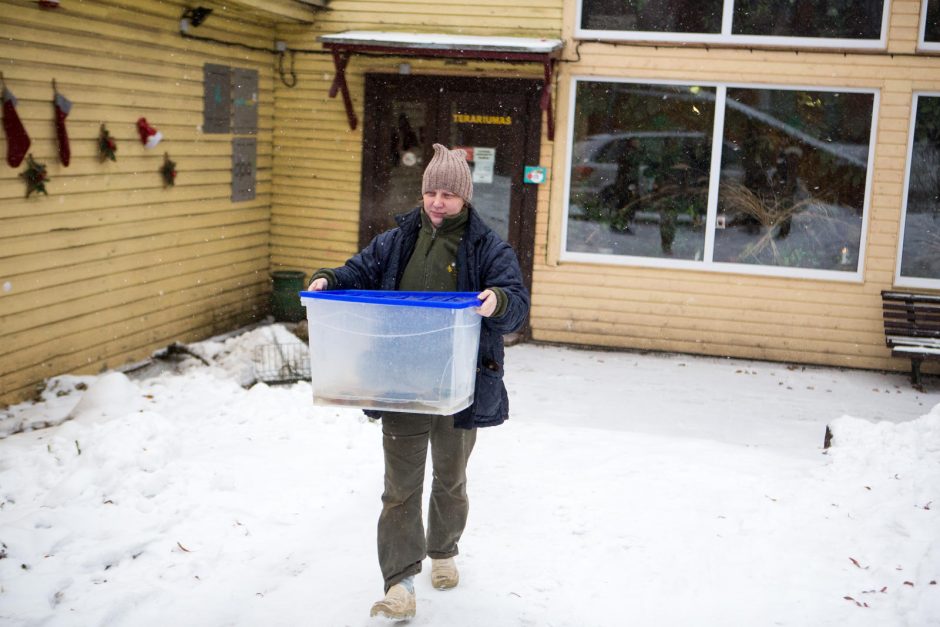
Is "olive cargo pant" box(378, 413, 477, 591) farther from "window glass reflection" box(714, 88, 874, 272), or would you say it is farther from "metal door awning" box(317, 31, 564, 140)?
"window glass reflection" box(714, 88, 874, 272)

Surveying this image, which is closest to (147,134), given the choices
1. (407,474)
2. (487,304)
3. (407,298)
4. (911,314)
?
(407,298)

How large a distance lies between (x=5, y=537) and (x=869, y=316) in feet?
26.3

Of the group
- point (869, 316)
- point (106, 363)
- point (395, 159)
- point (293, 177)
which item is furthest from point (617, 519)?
point (293, 177)

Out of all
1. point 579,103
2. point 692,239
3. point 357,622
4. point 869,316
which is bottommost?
point 357,622

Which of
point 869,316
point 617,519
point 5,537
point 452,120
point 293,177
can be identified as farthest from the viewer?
point 293,177

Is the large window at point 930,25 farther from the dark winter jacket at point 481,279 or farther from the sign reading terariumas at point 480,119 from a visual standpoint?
the dark winter jacket at point 481,279

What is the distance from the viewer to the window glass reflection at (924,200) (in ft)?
30.1

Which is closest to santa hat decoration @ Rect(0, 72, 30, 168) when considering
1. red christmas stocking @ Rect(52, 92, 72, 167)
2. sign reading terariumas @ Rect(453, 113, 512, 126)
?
red christmas stocking @ Rect(52, 92, 72, 167)

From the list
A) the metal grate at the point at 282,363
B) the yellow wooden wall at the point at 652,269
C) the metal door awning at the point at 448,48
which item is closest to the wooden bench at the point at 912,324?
the yellow wooden wall at the point at 652,269

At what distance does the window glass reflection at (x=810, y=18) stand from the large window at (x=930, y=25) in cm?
38

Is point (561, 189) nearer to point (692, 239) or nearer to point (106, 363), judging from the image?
point (692, 239)

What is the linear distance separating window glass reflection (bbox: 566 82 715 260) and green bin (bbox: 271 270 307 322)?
3.00 meters

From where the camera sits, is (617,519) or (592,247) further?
(592,247)

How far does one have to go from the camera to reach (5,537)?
4.43 m
